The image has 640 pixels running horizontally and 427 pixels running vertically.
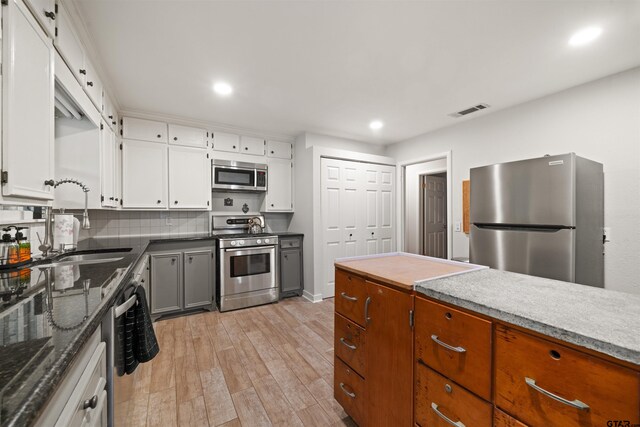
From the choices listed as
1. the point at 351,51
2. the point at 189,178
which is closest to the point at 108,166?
the point at 189,178

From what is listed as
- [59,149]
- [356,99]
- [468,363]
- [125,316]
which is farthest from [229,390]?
[356,99]

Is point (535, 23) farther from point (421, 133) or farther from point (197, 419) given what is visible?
point (197, 419)

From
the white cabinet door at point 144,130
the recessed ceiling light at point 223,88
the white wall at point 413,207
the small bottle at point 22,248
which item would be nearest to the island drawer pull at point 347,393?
the small bottle at point 22,248

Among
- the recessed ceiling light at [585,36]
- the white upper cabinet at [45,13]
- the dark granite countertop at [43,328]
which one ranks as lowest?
the dark granite countertop at [43,328]

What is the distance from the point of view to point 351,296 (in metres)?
1.49

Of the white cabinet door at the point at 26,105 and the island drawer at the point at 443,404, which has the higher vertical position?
the white cabinet door at the point at 26,105

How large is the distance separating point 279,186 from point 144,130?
186cm

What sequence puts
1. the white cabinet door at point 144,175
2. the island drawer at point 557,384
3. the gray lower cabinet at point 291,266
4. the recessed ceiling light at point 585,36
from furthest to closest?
1. the gray lower cabinet at point 291,266
2. the white cabinet door at point 144,175
3. the recessed ceiling light at point 585,36
4. the island drawer at point 557,384

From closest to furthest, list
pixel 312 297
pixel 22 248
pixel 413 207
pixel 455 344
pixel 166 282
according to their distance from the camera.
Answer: pixel 455 344 < pixel 22 248 < pixel 166 282 < pixel 312 297 < pixel 413 207

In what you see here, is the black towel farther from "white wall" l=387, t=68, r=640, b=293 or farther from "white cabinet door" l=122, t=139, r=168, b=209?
"white wall" l=387, t=68, r=640, b=293

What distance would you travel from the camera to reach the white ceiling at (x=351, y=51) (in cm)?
161

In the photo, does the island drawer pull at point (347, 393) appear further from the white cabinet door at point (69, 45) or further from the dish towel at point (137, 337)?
the white cabinet door at point (69, 45)

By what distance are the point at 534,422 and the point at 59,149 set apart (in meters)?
3.17

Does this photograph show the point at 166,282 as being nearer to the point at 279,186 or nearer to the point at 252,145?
the point at 279,186
